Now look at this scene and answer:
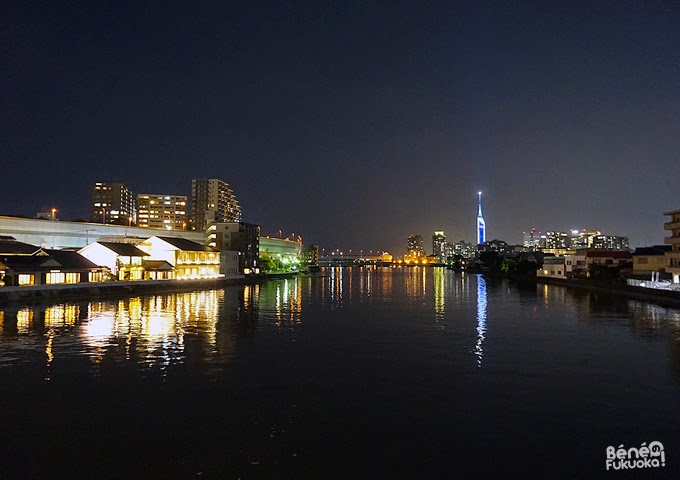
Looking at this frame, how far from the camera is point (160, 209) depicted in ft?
436

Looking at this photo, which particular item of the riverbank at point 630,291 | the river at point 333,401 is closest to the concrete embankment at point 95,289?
the river at point 333,401

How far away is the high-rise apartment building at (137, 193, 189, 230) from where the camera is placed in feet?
431

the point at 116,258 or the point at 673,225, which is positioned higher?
the point at 673,225

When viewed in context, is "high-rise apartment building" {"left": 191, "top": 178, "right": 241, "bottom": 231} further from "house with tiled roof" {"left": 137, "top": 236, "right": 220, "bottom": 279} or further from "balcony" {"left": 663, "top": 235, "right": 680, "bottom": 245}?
"balcony" {"left": 663, "top": 235, "right": 680, "bottom": 245}

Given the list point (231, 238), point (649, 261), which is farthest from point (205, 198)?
point (649, 261)

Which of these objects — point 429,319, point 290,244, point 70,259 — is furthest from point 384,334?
point 290,244

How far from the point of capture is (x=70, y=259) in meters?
40.7

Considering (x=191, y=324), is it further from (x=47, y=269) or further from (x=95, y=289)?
(x=47, y=269)

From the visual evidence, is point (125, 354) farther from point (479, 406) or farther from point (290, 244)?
point (290, 244)

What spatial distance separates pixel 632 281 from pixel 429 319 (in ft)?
86.7

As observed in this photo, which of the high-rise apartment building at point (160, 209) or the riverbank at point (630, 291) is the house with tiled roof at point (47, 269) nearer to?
the riverbank at point (630, 291)

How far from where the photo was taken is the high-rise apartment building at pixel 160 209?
5177 inches

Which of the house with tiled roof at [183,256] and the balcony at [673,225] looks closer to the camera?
the balcony at [673,225]

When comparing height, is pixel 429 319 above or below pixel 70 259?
below
